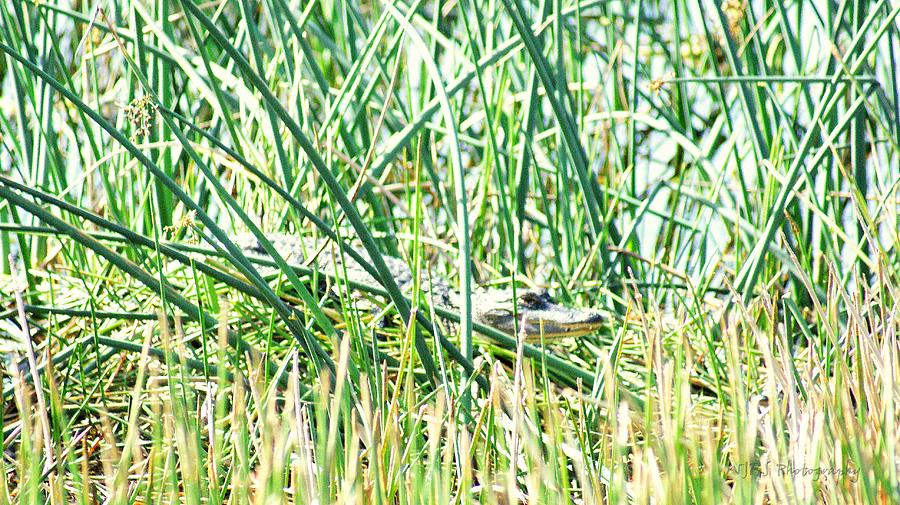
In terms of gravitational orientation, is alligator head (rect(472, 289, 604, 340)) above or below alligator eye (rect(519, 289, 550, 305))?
below

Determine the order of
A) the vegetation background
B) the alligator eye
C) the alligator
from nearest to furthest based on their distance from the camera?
the vegetation background
the alligator
the alligator eye

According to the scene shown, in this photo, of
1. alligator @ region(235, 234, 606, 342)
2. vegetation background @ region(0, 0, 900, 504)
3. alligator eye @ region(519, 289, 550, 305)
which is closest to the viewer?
vegetation background @ region(0, 0, 900, 504)

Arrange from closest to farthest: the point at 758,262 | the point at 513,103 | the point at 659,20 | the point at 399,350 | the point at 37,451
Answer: the point at 37,451, the point at 758,262, the point at 399,350, the point at 513,103, the point at 659,20

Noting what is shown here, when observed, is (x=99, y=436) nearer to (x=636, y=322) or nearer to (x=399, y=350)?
(x=399, y=350)

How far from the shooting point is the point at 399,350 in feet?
6.26

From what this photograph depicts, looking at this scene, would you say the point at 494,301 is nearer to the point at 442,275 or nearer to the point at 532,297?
the point at 532,297

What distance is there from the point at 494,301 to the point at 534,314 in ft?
0.71

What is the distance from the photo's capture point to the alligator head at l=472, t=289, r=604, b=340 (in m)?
1.90

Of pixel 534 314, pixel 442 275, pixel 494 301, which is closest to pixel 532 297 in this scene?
pixel 534 314

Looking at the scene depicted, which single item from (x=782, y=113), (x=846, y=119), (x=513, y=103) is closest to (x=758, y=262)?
(x=846, y=119)

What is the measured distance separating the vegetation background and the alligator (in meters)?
0.05

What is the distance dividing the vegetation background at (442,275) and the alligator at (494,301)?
52 mm

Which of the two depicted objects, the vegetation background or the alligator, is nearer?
the vegetation background

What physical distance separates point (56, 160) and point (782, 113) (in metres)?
1.61
